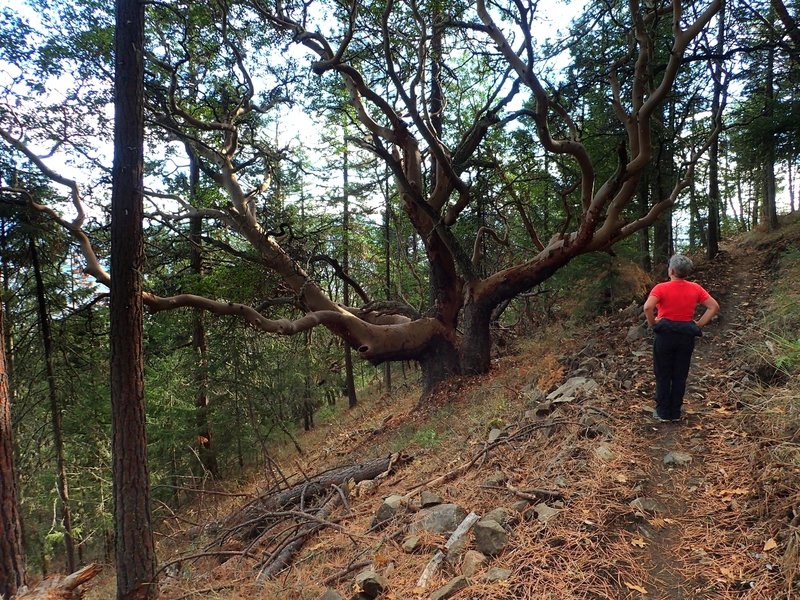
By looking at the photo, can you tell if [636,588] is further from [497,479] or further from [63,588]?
[63,588]

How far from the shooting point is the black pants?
4250mm

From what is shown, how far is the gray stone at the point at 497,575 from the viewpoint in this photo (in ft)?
8.64

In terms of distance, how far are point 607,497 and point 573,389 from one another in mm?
2432

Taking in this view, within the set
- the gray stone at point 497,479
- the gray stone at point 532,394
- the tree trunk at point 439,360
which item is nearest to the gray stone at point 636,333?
the gray stone at point 532,394

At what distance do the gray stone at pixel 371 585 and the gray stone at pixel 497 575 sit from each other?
73cm

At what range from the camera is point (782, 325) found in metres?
5.50

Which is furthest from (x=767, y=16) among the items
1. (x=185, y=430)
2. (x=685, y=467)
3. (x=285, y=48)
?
(x=185, y=430)

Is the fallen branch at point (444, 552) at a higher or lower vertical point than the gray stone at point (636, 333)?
lower

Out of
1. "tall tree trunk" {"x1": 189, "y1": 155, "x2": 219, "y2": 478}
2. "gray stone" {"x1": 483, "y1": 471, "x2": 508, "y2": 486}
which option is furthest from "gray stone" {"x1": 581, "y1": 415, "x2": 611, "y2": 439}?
"tall tree trunk" {"x1": 189, "y1": 155, "x2": 219, "y2": 478}

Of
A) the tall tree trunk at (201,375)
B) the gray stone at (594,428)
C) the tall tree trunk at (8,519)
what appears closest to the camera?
the gray stone at (594,428)

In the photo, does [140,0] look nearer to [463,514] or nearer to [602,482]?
[463,514]

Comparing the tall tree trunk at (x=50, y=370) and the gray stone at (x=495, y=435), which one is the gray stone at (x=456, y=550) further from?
the tall tree trunk at (x=50, y=370)

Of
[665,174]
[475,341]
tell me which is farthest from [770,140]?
[475,341]

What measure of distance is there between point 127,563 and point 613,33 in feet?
45.2
